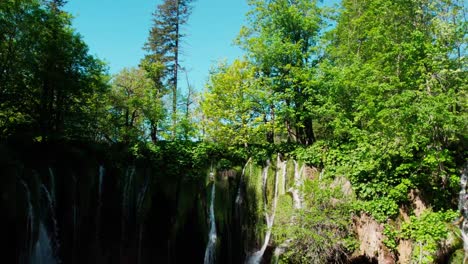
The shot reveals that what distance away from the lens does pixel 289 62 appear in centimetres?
1781

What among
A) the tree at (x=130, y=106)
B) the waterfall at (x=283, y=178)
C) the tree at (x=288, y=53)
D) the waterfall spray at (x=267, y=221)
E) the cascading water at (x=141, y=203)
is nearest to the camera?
the waterfall spray at (x=267, y=221)

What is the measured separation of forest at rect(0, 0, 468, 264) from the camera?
462 inches

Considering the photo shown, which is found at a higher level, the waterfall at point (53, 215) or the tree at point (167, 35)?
the tree at point (167, 35)

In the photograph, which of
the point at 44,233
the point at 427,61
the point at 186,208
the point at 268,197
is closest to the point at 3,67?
the point at 44,233

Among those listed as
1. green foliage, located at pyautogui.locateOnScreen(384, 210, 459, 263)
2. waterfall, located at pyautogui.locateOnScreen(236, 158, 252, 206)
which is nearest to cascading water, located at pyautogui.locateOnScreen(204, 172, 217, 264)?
waterfall, located at pyautogui.locateOnScreen(236, 158, 252, 206)

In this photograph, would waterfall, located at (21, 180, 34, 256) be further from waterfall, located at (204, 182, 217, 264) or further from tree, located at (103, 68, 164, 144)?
tree, located at (103, 68, 164, 144)

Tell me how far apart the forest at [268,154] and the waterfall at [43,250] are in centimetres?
5

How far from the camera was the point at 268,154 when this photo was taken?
16.1 metres

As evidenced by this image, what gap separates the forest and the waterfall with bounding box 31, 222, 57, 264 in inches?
2.0

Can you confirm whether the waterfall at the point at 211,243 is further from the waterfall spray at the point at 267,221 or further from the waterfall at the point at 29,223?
the waterfall at the point at 29,223

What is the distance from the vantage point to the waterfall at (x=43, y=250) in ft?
40.3

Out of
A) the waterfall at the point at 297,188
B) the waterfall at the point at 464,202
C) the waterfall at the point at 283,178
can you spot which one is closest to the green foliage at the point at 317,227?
the waterfall at the point at 297,188

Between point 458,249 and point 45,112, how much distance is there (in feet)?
55.5

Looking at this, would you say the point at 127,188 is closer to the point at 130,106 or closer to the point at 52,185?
the point at 52,185
